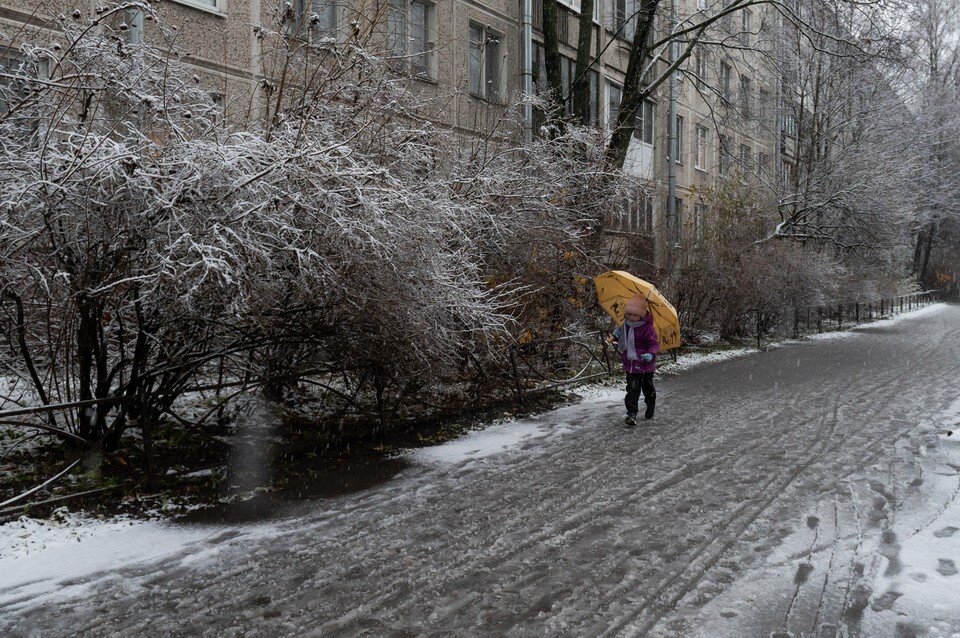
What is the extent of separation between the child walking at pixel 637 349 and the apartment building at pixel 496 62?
2786 mm

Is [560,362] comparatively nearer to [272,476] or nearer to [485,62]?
[272,476]

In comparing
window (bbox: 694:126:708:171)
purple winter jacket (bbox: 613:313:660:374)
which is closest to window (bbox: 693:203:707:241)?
purple winter jacket (bbox: 613:313:660:374)

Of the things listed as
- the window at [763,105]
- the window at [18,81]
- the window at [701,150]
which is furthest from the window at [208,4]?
the window at [701,150]

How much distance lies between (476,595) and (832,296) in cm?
2351

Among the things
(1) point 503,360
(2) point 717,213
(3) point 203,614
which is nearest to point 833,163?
(2) point 717,213

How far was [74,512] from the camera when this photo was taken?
5.69 m

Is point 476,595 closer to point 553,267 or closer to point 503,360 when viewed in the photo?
point 503,360

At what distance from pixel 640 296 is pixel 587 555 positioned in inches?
194

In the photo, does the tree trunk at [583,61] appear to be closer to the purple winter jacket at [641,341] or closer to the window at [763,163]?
the purple winter jacket at [641,341]

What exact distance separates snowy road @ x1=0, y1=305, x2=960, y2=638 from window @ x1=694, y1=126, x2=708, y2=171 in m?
25.0

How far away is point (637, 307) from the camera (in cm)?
938

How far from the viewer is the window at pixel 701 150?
32.0 m

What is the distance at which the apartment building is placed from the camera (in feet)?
29.5

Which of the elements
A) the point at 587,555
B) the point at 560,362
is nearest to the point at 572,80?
the point at 560,362
